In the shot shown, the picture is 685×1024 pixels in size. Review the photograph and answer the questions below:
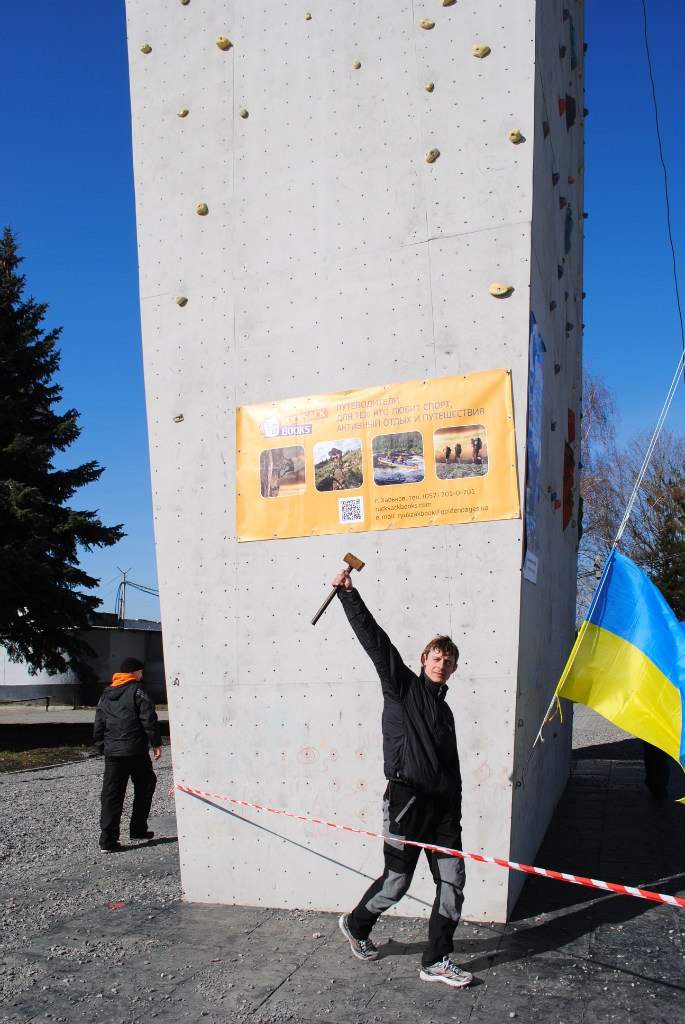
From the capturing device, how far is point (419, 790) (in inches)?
→ 180

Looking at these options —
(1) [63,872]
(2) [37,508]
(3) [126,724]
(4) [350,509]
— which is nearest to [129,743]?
(3) [126,724]

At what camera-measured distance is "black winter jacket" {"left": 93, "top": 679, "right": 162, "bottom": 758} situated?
8.27 meters

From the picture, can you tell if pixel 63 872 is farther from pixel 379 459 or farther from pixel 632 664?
pixel 632 664

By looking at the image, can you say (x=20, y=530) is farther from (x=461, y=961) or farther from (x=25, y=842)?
(x=461, y=961)

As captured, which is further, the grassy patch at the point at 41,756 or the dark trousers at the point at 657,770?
the grassy patch at the point at 41,756

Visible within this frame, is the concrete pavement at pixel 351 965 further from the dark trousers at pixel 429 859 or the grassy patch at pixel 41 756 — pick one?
the grassy patch at pixel 41 756

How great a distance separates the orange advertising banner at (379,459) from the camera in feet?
18.3

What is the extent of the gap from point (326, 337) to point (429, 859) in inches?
137

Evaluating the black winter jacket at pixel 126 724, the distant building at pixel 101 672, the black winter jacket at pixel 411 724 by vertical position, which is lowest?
the distant building at pixel 101 672

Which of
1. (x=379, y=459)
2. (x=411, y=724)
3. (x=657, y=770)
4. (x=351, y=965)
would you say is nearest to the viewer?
(x=411, y=724)

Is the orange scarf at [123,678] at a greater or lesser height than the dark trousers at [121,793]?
greater

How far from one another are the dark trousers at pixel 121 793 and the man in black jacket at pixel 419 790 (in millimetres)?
3777

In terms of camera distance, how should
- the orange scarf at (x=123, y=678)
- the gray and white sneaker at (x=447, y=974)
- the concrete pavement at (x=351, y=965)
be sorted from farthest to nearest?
the orange scarf at (x=123, y=678) < the gray and white sneaker at (x=447, y=974) < the concrete pavement at (x=351, y=965)

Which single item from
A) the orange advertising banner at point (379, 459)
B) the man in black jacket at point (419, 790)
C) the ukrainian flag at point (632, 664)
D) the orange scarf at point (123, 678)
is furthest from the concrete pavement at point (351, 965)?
the orange scarf at point (123, 678)
